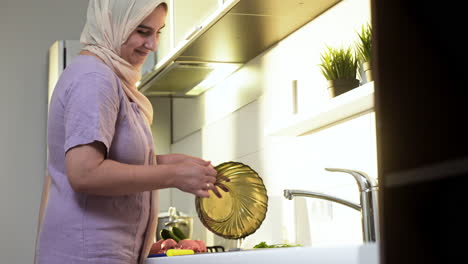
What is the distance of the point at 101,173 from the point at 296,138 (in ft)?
4.13

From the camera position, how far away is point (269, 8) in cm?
216

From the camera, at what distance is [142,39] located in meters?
1.54

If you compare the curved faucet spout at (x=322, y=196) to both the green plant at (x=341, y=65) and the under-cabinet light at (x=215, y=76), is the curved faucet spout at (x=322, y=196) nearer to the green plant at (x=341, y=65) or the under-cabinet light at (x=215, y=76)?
the green plant at (x=341, y=65)

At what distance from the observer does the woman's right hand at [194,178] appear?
1252 millimetres

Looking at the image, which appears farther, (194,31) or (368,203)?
(194,31)

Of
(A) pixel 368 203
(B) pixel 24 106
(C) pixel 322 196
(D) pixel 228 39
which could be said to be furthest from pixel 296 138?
(B) pixel 24 106

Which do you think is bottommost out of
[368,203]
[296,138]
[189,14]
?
[368,203]

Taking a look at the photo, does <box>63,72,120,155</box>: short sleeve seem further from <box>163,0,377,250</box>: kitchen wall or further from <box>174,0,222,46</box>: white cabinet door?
<box>174,0,222,46</box>: white cabinet door

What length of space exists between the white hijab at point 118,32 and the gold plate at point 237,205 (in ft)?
1.80

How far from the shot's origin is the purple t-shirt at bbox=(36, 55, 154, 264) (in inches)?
49.9

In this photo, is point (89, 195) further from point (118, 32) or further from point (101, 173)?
point (118, 32)

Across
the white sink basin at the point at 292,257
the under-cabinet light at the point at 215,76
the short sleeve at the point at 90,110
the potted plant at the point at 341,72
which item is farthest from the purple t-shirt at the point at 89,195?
the under-cabinet light at the point at 215,76

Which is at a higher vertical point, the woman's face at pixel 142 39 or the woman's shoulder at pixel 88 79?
the woman's face at pixel 142 39

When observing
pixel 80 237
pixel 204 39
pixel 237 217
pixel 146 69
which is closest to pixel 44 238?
pixel 80 237
